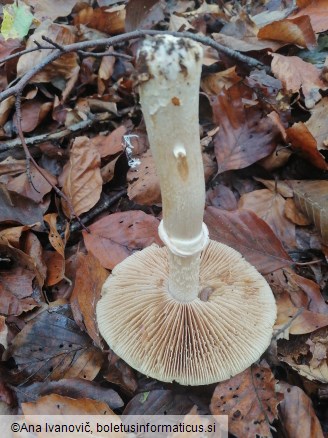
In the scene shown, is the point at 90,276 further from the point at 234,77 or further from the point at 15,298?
the point at 234,77

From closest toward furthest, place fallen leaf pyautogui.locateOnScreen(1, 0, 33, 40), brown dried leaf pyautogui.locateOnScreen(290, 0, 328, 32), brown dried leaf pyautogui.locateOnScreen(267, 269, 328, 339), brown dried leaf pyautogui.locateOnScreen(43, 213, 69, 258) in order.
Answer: brown dried leaf pyautogui.locateOnScreen(267, 269, 328, 339) < brown dried leaf pyautogui.locateOnScreen(43, 213, 69, 258) < brown dried leaf pyautogui.locateOnScreen(290, 0, 328, 32) < fallen leaf pyautogui.locateOnScreen(1, 0, 33, 40)

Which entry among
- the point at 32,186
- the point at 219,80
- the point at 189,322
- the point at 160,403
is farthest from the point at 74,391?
the point at 219,80

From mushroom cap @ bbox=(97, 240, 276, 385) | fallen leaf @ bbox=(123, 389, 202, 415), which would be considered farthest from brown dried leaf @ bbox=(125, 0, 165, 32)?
fallen leaf @ bbox=(123, 389, 202, 415)

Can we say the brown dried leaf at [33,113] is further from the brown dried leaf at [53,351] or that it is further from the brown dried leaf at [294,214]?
the brown dried leaf at [294,214]

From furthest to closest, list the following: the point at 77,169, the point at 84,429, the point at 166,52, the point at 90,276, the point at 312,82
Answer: the point at 312,82, the point at 77,169, the point at 90,276, the point at 84,429, the point at 166,52

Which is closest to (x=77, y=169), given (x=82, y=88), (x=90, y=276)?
(x=90, y=276)

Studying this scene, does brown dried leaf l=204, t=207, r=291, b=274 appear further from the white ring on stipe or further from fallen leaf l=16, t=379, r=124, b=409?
fallen leaf l=16, t=379, r=124, b=409

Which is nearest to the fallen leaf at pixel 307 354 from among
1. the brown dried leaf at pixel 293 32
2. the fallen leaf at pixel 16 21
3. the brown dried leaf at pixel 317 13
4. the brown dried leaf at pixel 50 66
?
the brown dried leaf at pixel 293 32
